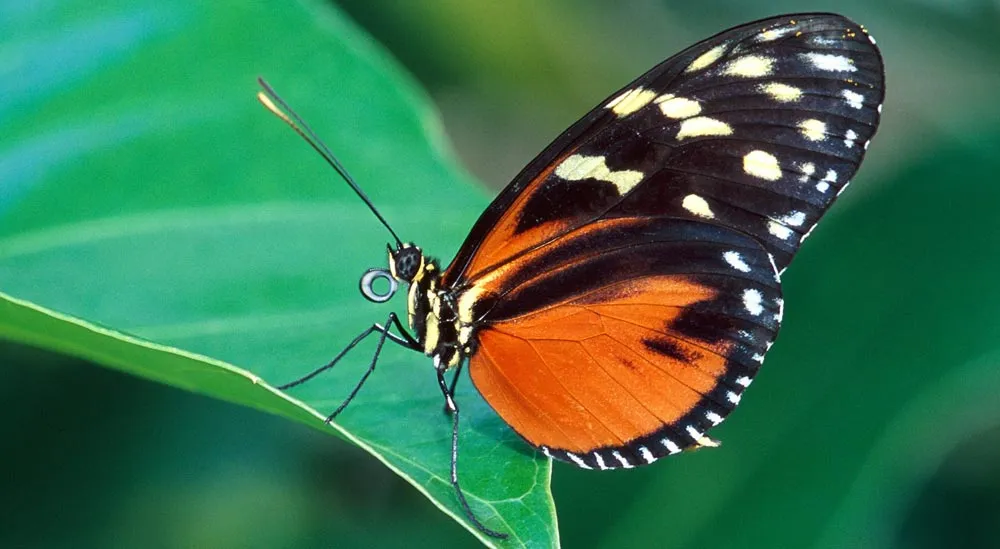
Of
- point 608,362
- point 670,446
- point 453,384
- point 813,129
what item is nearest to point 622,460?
point 670,446

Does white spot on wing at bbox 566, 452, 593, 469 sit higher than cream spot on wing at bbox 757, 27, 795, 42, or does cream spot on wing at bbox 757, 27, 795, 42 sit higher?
cream spot on wing at bbox 757, 27, 795, 42

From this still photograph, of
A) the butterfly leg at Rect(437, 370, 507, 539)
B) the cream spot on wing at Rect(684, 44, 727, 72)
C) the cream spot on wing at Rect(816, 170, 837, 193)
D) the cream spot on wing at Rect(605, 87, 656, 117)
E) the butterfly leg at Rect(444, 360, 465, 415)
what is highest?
the cream spot on wing at Rect(684, 44, 727, 72)

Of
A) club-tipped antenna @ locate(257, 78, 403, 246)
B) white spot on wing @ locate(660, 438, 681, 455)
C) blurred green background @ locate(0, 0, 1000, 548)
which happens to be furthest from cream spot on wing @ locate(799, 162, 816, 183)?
club-tipped antenna @ locate(257, 78, 403, 246)

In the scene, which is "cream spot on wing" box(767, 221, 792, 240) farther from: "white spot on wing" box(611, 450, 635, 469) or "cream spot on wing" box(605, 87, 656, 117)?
"white spot on wing" box(611, 450, 635, 469)

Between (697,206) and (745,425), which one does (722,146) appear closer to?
(697,206)

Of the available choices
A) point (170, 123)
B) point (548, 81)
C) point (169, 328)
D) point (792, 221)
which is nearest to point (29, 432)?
point (169, 328)

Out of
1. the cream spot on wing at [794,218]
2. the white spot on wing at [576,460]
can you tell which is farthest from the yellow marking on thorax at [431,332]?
the cream spot on wing at [794,218]
